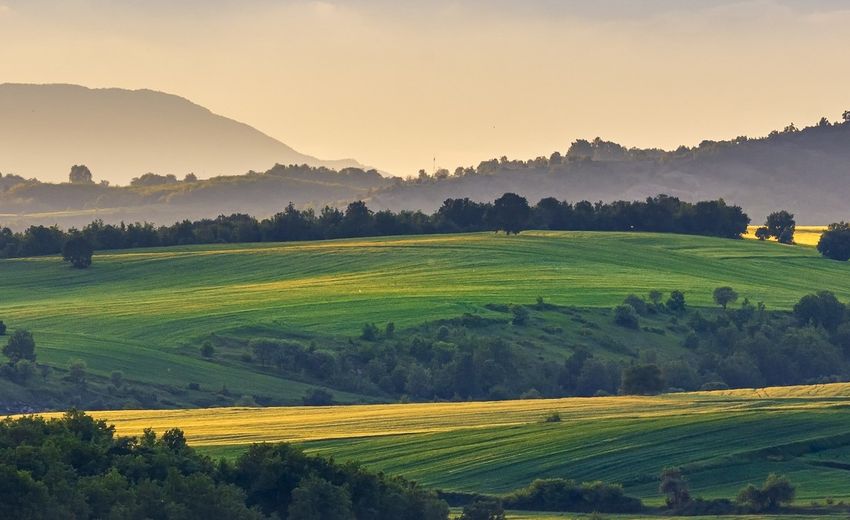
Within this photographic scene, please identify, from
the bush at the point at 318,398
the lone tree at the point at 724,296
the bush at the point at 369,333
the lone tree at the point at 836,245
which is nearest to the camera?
the bush at the point at 318,398

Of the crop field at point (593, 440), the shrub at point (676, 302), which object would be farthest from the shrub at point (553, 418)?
the shrub at point (676, 302)

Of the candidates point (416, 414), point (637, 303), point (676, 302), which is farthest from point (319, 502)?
point (676, 302)

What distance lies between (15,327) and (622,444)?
220 feet

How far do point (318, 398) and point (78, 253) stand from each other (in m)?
59.1

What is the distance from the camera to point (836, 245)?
7564 inches

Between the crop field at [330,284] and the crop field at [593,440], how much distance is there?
1153 inches

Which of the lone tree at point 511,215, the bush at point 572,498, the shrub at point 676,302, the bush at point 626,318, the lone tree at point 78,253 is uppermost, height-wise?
the lone tree at point 511,215

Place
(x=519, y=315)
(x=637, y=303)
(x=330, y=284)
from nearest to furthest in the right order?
(x=519, y=315) < (x=637, y=303) < (x=330, y=284)

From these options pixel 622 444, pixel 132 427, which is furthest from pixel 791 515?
pixel 132 427

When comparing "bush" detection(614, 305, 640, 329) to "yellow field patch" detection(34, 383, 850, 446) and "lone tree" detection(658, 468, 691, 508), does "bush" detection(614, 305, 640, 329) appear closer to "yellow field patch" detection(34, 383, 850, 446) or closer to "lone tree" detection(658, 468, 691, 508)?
"yellow field patch" detection(34, 383, 850, 446)

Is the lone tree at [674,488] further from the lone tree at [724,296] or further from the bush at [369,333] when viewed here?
the lone tree at [724,296]

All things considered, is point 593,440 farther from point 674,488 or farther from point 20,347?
point 20,347

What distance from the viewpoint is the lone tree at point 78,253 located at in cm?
17475

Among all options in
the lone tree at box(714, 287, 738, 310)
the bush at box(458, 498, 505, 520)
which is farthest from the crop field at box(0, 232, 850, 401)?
the bush at box(458, 498, 505, 520)
